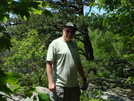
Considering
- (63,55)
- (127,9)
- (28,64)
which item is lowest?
(28,64)

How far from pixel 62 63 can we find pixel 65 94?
39cm

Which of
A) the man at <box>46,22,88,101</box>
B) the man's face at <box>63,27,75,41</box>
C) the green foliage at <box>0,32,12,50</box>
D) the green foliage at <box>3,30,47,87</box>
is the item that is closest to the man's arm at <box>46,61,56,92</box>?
the man at <box>46,22,88,101</box>

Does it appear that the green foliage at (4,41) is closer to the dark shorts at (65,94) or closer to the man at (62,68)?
the man at (62,68)

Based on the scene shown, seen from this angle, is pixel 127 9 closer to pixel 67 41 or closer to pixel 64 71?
pixel 67 41

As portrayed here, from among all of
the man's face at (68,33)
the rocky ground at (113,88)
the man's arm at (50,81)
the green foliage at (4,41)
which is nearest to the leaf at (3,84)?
the green foliage at (4,41)

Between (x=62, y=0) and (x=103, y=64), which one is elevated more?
(x=62, y=0)

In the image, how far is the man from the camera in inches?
84.1

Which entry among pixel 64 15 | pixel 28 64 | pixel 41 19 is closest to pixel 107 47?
pixel 64 15

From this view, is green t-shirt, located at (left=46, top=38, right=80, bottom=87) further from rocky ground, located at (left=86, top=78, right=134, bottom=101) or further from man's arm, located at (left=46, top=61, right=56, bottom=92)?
rocky ground, located at (left=86, top=78, right=134, bottom=101)

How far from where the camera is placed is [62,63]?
Answer: 2.15m

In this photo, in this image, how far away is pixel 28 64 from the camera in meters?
5.83

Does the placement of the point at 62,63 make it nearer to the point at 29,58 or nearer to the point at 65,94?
the point at 65,94

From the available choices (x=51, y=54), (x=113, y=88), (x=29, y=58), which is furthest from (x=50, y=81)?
(x=113, y=88)

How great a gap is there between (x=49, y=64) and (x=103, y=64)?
511 centimetres
